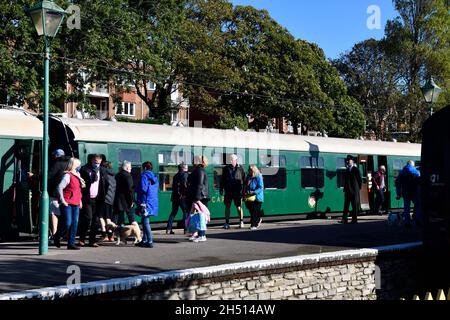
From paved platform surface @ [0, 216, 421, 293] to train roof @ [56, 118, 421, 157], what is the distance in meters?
2.99

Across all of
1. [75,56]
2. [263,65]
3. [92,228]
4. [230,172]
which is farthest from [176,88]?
[92,228]

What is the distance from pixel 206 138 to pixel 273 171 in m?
3.00

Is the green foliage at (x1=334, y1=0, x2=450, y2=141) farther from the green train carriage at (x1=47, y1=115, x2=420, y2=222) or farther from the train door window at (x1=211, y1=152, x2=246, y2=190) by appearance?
the train door window at (x1=211, y1=152, x2=246, y2=190)

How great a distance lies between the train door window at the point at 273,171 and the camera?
2082 cm

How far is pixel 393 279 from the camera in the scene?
41.5 feet

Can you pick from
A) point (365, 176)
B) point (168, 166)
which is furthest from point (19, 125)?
point (365, 176)

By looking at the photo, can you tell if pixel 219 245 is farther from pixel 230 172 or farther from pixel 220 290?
pixel 230 172

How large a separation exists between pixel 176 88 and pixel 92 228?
95.3ft

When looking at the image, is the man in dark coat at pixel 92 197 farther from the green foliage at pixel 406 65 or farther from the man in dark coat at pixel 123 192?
the green foliage at pixel 406 65

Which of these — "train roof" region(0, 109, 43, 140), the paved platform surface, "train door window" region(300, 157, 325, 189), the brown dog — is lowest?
the paved platform surface

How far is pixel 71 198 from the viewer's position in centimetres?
1228

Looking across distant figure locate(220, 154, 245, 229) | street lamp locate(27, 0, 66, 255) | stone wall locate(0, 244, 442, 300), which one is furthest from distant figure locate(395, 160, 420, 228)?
street lamp locate(27, 0, 66, 255)

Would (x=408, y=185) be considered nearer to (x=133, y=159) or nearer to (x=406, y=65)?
(x=133, y=159)

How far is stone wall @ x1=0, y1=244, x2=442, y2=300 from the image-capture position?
8227mm
